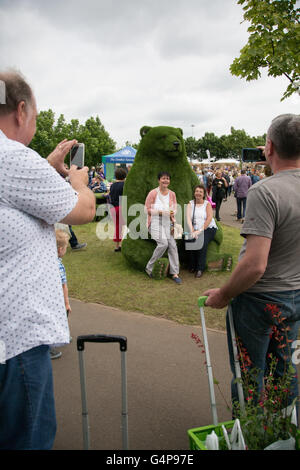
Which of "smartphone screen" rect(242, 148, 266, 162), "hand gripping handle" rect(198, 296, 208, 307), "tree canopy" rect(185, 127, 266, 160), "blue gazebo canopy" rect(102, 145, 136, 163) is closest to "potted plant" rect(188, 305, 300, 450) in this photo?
"hand gripping handle" rect(198, 296, 208, 307)

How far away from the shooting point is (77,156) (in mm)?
2035

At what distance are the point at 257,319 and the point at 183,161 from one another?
5320 mm

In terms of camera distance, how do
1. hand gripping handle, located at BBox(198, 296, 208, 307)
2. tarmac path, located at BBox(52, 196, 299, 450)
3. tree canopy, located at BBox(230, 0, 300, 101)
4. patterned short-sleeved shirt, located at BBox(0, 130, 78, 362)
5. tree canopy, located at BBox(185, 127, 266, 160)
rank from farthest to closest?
tree canopy, located at BBox(185, 127, 266, 160), tree canopy, located at BBox(230, 0, 300, 101), tarmac path, located at BBox(52, 196, 299, 450), hand gripping handle, located at BBox(198, 296, 208, 307), patterned short-sleeved shirt, located at BBox(0, 130, 78, 362)

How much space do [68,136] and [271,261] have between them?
4313 centimetres

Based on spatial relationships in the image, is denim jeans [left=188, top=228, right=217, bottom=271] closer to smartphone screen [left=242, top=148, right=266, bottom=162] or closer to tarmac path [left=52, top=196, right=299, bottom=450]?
tarmac path [left=52, top=196, right=299, bottom=450]

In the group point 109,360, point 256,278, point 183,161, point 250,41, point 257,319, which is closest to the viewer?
point 256,278

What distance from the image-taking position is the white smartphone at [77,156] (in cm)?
202

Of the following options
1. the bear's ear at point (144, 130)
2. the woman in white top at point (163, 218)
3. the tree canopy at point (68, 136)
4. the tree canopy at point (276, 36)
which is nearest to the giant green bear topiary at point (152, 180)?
the bear's ear at point (144, 130)

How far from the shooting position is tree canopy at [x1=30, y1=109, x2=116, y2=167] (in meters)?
41.2

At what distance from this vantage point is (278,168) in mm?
1979

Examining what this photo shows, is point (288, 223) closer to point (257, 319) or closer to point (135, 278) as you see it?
point (257, 319)

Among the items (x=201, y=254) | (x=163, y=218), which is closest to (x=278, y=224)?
(x=163, y=218)

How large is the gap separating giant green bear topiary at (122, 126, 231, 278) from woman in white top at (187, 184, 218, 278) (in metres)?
0.28
